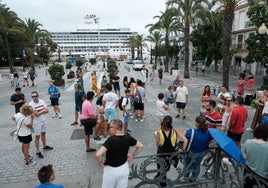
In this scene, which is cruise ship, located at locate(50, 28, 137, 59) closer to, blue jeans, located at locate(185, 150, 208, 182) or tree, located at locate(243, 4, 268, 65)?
tree, located at locate(243, 4, 268, 65)

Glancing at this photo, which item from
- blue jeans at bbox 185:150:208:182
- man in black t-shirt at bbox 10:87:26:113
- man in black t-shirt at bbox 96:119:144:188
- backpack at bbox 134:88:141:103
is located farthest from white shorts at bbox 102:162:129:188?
man in black t-shirt at bbox 10:87:26:113

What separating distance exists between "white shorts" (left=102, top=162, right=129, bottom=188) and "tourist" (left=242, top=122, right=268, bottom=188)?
1892 millimetres

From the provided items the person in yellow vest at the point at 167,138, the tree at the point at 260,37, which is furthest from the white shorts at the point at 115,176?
the tree at the point at 260,37

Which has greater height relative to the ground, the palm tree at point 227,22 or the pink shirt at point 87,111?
the palm tree at point 227,22

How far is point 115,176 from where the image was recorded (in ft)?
11.9

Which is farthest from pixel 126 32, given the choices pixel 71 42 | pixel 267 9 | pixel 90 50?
pixel 267 9

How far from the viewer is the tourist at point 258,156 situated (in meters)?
3.57

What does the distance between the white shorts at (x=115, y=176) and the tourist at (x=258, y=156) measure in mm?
1892

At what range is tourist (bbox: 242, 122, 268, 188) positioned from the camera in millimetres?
3572

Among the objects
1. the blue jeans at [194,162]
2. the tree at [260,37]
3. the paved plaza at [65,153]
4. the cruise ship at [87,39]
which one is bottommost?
the paved plaza at [65,153]

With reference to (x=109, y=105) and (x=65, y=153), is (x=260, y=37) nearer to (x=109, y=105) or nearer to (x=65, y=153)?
(x=109, y=105)

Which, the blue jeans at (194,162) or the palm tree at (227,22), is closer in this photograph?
the blue jeans at (194,162)

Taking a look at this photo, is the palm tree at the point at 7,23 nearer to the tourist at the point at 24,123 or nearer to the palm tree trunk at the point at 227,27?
the palm tree trunk at the point at 227,27

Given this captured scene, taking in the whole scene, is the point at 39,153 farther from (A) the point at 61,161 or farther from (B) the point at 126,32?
(B) the point at 126,32
